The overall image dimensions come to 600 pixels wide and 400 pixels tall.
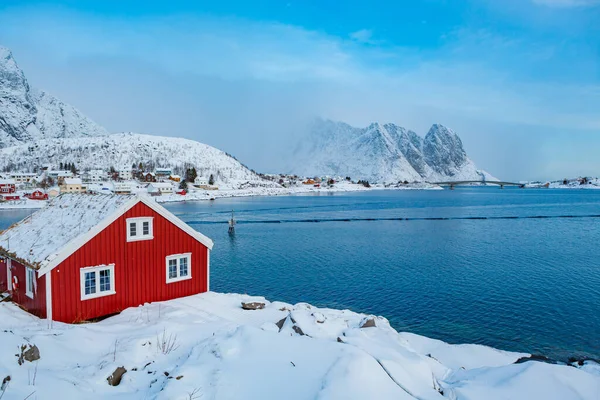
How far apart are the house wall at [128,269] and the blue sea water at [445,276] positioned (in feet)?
32.4

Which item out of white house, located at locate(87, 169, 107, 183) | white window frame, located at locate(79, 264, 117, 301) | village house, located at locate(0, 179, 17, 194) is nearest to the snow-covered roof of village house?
white window frame, located at locate(79, 264, 117, 301)

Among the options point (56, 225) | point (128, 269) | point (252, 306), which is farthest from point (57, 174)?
point (252, 306)

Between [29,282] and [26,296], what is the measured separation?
83 cm

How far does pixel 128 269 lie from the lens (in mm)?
19188

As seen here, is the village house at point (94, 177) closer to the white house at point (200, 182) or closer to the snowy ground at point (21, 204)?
the white house at point (200, 182)

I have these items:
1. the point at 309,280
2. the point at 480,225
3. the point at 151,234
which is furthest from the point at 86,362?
the point at 480,225

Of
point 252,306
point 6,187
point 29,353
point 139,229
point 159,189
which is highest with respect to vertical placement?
point 6,187

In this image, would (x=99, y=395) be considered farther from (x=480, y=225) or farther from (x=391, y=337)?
(x=480, y=225)

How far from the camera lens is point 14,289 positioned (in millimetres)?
19469

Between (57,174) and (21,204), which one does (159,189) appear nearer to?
(21,204)

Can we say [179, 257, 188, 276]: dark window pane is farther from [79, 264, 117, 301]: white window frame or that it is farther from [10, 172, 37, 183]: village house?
[10, 172, 37, 183]: village house

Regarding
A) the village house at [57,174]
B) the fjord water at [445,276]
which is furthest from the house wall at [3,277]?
the village house at [57,174]

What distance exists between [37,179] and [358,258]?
607 feet

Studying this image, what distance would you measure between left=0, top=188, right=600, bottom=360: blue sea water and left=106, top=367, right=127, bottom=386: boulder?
689 inches
